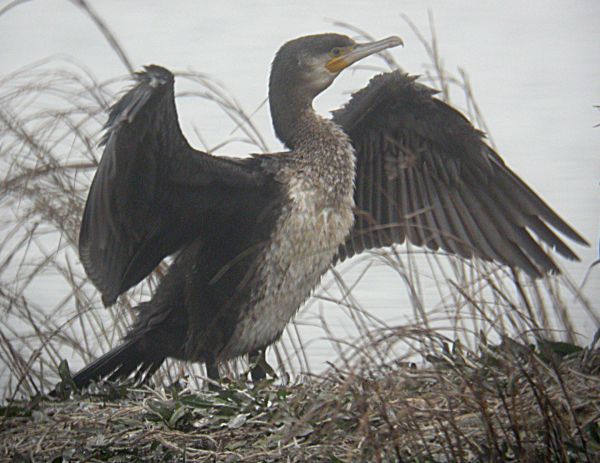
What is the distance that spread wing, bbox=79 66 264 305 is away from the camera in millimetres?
3430

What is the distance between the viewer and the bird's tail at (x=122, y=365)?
383cm

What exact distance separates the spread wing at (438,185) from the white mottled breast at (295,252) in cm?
33

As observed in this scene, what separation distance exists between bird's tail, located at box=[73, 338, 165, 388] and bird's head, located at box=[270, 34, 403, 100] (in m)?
1.07

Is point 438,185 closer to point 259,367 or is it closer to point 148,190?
point 259,367

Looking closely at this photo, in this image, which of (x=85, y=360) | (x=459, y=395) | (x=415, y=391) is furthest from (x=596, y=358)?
(x=85, y=360)

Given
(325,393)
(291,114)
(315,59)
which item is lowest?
(325,393)

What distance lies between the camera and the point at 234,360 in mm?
4219

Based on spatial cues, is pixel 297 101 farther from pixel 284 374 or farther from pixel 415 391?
pixel 415 391

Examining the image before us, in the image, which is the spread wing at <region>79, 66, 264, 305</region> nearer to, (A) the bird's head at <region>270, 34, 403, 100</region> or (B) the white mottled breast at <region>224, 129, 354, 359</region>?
(B) the white mottled breast at <region>224, 129, 354, 359</region>

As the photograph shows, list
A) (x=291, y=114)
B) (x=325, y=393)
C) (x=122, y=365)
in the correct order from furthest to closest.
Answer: (x=291, y=114) → (x=122, y=365) → (x=325, y=393)

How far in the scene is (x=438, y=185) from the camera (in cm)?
459

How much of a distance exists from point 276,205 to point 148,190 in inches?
18.6

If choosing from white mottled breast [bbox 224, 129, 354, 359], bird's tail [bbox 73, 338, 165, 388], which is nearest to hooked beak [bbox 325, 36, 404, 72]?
white mottled breast [bbox 224, 129, 354, 359]

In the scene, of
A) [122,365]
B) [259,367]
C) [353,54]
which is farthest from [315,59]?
[122,365]
